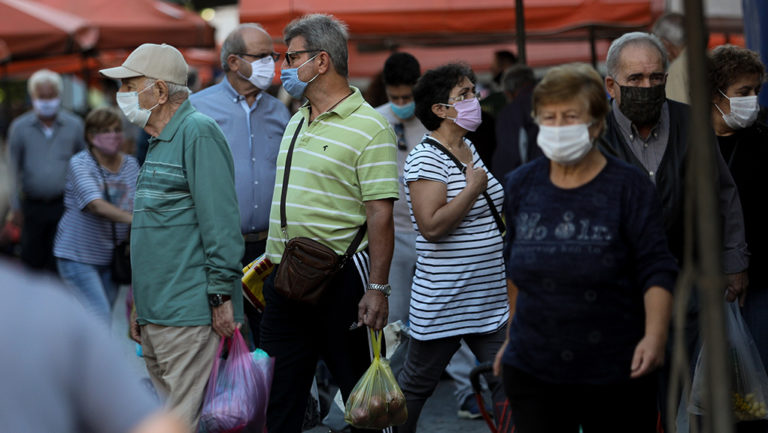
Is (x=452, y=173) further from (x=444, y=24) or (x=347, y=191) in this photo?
(x=444, y=24)

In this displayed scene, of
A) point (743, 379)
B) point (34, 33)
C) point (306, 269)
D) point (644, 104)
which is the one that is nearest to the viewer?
point (644, 104)

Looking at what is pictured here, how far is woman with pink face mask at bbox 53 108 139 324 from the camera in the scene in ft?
25.5

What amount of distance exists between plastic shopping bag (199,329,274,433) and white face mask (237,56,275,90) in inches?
76.0

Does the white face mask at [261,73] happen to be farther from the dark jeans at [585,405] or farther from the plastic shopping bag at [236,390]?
the dark jeans at [585,405]

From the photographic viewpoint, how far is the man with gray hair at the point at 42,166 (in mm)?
9844

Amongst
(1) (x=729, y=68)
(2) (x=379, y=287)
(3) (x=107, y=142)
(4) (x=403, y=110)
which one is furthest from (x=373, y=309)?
(3) (x=107, y=142)

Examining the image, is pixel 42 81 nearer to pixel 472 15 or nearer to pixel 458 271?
pixel 472 15

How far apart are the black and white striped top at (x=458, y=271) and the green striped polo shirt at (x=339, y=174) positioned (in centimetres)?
26

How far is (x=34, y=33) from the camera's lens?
37.7ft

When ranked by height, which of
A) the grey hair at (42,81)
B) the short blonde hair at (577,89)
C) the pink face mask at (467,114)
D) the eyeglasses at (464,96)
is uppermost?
the grey hair at (42,81)

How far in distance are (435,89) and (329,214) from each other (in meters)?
0.86

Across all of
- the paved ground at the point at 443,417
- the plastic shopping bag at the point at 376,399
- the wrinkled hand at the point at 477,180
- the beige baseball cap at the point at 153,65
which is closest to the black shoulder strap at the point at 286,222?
the plastic shopping bag at the point at 376,399

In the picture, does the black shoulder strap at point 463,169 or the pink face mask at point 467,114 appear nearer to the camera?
the black shoulder strap at point 463,169

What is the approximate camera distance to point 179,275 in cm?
469
